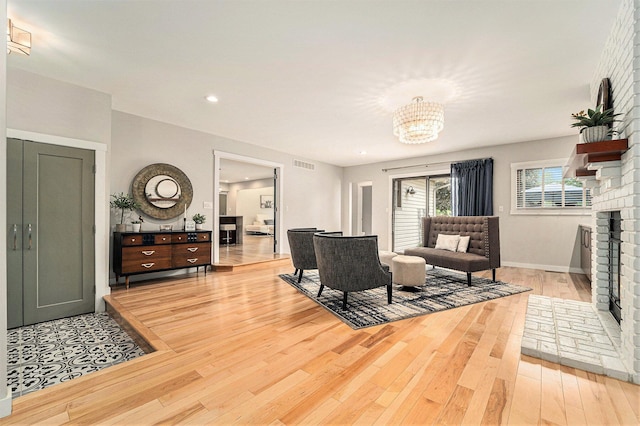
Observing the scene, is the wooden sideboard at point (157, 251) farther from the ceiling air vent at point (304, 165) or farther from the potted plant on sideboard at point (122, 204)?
the ceiling air vent at point (304, 165)

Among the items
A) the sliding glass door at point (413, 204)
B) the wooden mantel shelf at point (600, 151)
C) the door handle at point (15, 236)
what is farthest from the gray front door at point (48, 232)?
the sliding glass door at point (413, 204)

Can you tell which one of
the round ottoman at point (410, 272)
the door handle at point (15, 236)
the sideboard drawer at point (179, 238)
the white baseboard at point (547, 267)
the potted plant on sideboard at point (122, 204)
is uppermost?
the potted plant on sideboard at point (122, 204)

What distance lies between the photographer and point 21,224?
2887 millimetres

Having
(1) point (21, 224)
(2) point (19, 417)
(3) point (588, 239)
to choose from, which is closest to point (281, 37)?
(2) point (19, 417)

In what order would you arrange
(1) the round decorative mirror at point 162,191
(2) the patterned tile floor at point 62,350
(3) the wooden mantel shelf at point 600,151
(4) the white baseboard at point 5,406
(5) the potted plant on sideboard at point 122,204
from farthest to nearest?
1. (1) the round decorative mirror at point 162,191
2. (5) the potted plant on sideboard at point 122,204
3. (2) the patterned tile floor at point 62,350
4. (3) the wooden mantel shelf at point 600,151
5. (4) the white baseboard at point 5,406

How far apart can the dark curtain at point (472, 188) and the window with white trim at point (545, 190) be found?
44 centimetres

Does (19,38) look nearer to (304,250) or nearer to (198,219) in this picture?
(198,219)

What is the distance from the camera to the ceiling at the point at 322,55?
2.12 metres

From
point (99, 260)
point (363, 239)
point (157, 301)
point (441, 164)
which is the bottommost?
point (157, 301)

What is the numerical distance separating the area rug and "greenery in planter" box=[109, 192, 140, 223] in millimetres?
2516

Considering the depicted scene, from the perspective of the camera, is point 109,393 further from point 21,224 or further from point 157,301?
point 21,224

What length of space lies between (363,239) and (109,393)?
7.60 feet

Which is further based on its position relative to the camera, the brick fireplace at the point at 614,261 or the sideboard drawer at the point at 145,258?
the sideboard drawer at the point at 145,258

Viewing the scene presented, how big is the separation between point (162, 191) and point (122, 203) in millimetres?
659
